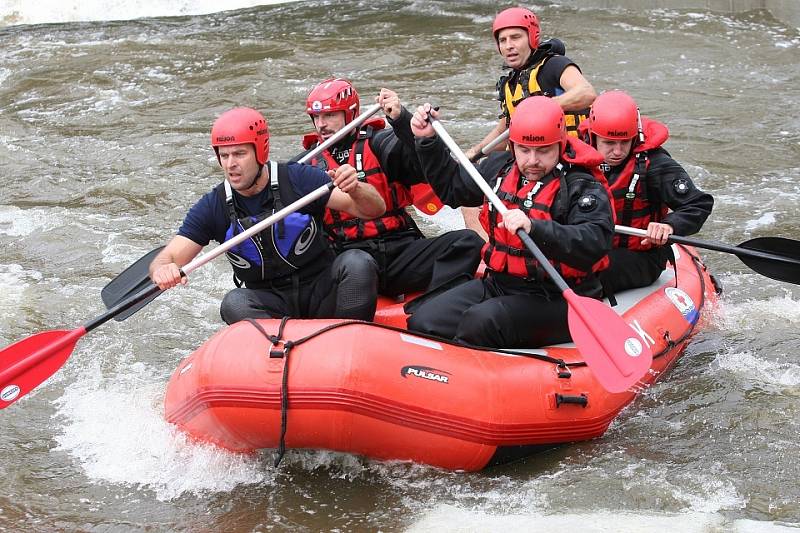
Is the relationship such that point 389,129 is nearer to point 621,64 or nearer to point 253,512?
point 253,512

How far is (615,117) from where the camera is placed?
204 inches

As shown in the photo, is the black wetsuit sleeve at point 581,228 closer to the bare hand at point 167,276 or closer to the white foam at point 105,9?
the bare hand at point 167,276

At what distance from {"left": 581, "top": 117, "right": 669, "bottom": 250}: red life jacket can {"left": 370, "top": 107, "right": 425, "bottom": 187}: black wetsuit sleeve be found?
39.6 inches

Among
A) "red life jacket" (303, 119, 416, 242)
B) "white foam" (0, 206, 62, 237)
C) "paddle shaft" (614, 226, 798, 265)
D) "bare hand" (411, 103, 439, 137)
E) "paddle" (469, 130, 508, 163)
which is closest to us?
"bare hand" (411, 103, 439, 137)

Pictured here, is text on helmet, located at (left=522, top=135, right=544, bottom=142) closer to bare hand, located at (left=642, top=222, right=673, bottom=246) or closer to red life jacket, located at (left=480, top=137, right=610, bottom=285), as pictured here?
red life jacket, located at (left=480, top=137, right=610, bottom=285)

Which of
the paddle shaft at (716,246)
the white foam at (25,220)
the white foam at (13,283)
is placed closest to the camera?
the paddle shaft at (716,246)

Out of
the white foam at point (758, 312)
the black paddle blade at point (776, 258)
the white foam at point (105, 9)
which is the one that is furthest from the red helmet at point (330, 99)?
the white foam at point (105, 9)

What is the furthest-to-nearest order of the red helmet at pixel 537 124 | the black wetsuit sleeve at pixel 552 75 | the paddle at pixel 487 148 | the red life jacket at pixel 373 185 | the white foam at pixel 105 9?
the white foam at pixel 105 9, the black wetsuit sleeve at pixel 552 75, the paddle at pixel 487 148, the red life jacket at pixel 373 185, the red helmet at pixel 537 124

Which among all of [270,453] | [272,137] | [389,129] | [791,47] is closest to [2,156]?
[272,137]

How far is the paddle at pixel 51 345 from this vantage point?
4516mm

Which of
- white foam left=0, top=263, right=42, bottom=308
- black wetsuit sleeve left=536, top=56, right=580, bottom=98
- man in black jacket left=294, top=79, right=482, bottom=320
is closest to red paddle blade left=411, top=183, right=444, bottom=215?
man in black jacket left=294, top=79, right=482, bottom=320

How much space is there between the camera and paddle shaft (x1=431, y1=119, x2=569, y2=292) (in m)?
4.28

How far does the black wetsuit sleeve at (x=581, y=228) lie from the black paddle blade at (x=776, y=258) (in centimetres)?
115

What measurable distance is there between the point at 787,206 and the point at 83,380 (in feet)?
18.1
